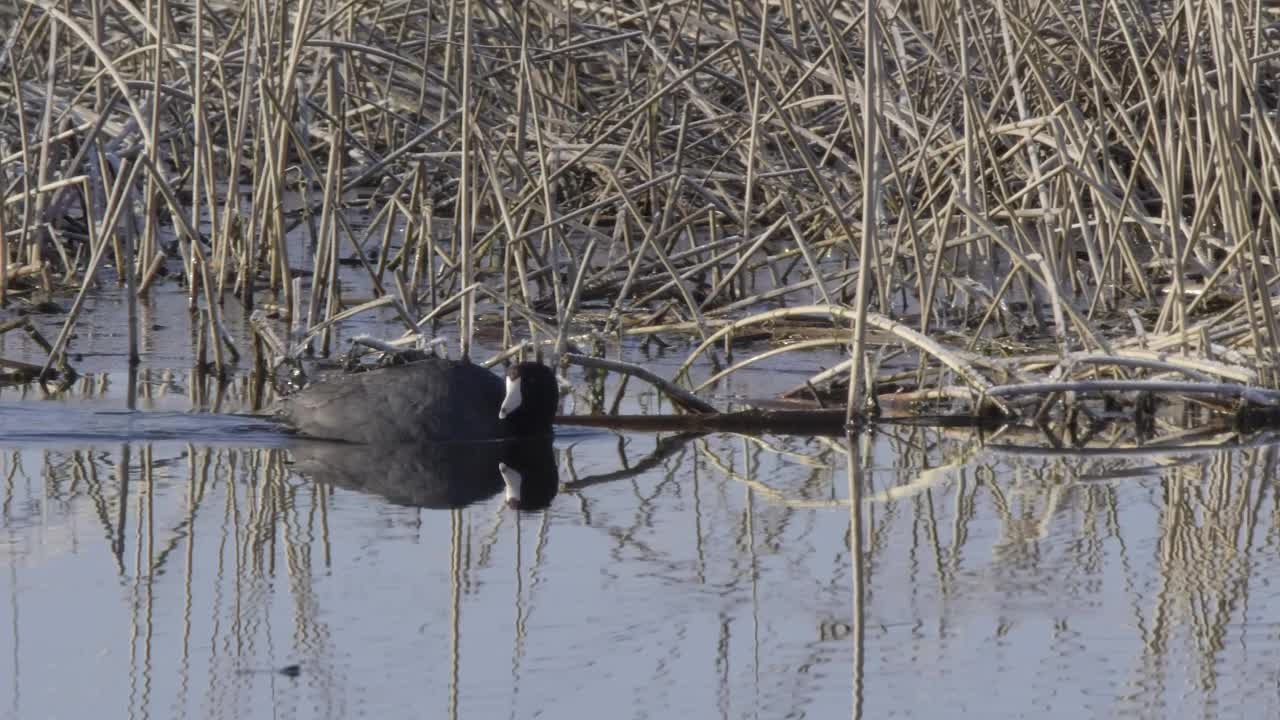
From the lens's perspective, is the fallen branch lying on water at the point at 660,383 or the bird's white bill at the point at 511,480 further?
the fallen branch lying on water at the point at 660,383

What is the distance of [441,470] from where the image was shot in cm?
553

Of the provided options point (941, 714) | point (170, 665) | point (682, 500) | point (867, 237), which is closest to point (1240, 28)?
point (867, 237)

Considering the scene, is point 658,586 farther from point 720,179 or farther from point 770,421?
point 720,179

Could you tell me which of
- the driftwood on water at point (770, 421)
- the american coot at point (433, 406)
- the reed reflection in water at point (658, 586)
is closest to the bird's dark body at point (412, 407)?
the american coot at point (433, 406)

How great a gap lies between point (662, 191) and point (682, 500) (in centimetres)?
385

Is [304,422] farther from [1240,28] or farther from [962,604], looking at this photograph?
[1240,28]

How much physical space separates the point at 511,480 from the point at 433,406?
20.8 inches

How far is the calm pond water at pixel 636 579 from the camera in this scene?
3.45 meters

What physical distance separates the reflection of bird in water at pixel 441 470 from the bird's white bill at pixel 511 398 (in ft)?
0.40

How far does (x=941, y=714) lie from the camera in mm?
3334

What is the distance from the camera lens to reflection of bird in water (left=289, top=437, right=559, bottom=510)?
5.14 meters

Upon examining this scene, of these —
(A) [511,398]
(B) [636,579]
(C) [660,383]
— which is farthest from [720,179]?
(B) [636,579]

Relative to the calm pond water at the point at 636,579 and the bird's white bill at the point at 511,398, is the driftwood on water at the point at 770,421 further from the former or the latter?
the bird's white bill at the point at 511,398

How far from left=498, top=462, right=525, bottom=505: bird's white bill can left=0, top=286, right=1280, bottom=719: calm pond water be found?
0.04m
